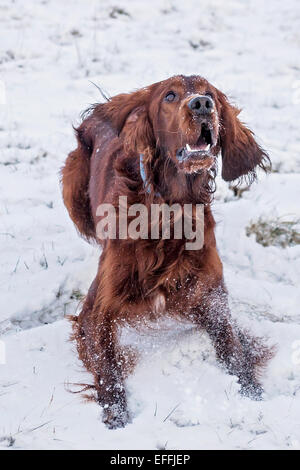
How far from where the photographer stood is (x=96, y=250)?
3533mm

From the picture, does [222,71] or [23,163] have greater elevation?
[222,71]

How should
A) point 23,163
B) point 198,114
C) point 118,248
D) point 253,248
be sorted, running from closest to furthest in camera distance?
point 198,114
point 118,248
point 253,248
point 23,163

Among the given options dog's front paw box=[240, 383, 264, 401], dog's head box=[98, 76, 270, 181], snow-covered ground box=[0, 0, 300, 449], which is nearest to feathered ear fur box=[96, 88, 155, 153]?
dog's head box=[98, 76, 270, 181]

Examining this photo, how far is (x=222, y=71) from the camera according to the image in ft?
18.4

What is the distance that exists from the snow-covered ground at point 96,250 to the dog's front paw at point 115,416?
0.15ft

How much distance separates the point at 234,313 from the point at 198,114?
3.99 feet

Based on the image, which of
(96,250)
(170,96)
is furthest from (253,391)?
(96,250)

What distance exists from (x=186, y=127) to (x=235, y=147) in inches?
16.4

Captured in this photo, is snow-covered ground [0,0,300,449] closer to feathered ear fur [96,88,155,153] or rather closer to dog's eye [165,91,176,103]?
feathered ear fur [96,88,155,153]

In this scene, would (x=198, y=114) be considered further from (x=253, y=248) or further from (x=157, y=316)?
(x=253, y=248)

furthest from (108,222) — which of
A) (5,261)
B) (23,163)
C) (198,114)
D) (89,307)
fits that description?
(23,163)

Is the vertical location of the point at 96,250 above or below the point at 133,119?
below

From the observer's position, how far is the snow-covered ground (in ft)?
7.68

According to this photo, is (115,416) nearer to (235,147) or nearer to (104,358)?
(104,358)
